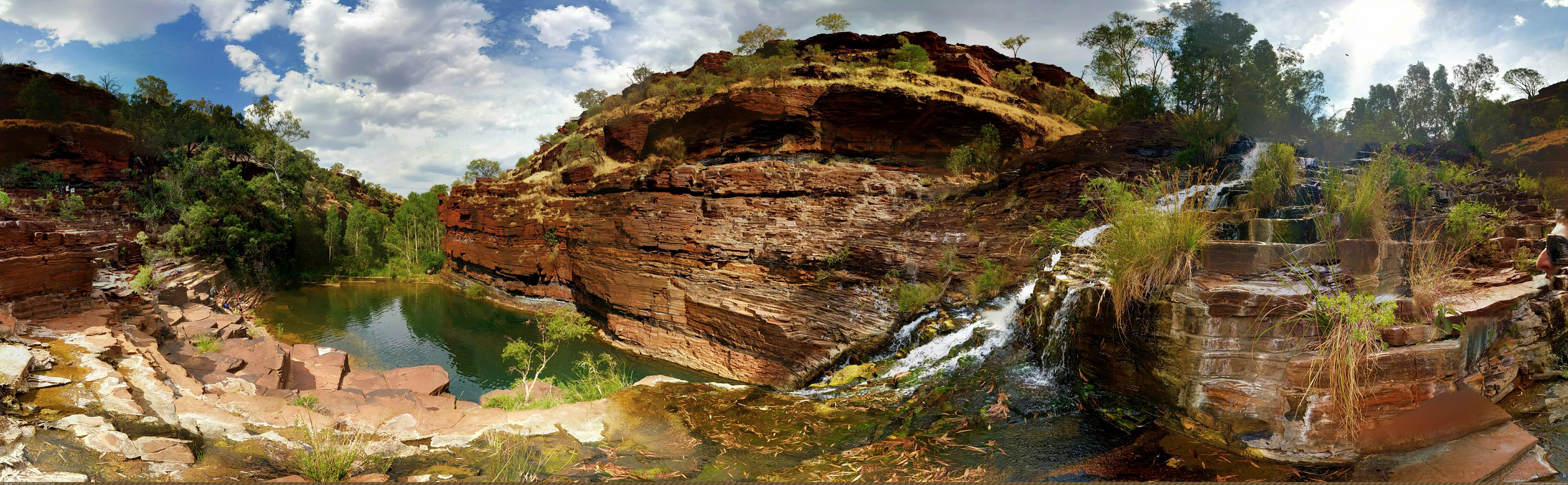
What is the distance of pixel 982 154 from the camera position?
17141 millimetres

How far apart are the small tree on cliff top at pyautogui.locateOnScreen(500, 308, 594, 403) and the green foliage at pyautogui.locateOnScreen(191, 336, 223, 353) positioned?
5260mm

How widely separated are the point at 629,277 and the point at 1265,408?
661 inches

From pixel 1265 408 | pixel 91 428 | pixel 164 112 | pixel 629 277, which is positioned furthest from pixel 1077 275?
pixel 164 112

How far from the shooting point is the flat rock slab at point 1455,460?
10.7ft

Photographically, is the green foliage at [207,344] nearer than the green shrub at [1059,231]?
No

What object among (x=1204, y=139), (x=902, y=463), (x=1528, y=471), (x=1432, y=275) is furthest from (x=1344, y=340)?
(x=1204, y=139)

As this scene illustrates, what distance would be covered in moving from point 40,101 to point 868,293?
42217 mm

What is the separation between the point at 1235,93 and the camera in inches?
575

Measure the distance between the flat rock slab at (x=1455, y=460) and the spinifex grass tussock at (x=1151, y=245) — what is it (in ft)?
5.07

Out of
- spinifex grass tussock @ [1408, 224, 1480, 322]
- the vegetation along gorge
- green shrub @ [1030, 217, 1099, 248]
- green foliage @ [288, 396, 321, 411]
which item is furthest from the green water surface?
spinifex grass tussock @ [1408, 224, 1480, 322]

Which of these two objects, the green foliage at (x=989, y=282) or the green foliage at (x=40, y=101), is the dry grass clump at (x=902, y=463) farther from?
the green foliage at (x=40, y=101)

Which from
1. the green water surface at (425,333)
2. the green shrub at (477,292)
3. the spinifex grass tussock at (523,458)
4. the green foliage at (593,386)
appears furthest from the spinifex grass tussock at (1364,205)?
the green shrub at (477,292)

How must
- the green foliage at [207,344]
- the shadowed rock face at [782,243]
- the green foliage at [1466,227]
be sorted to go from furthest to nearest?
the shadowed rock face at [782,243]
the green foliage at [207,344]
the green foliage at [1466,227]

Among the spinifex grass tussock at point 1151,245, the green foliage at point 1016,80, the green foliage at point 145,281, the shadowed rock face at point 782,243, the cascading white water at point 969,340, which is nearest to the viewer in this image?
the spinifex grass tussock at point 1151,245
